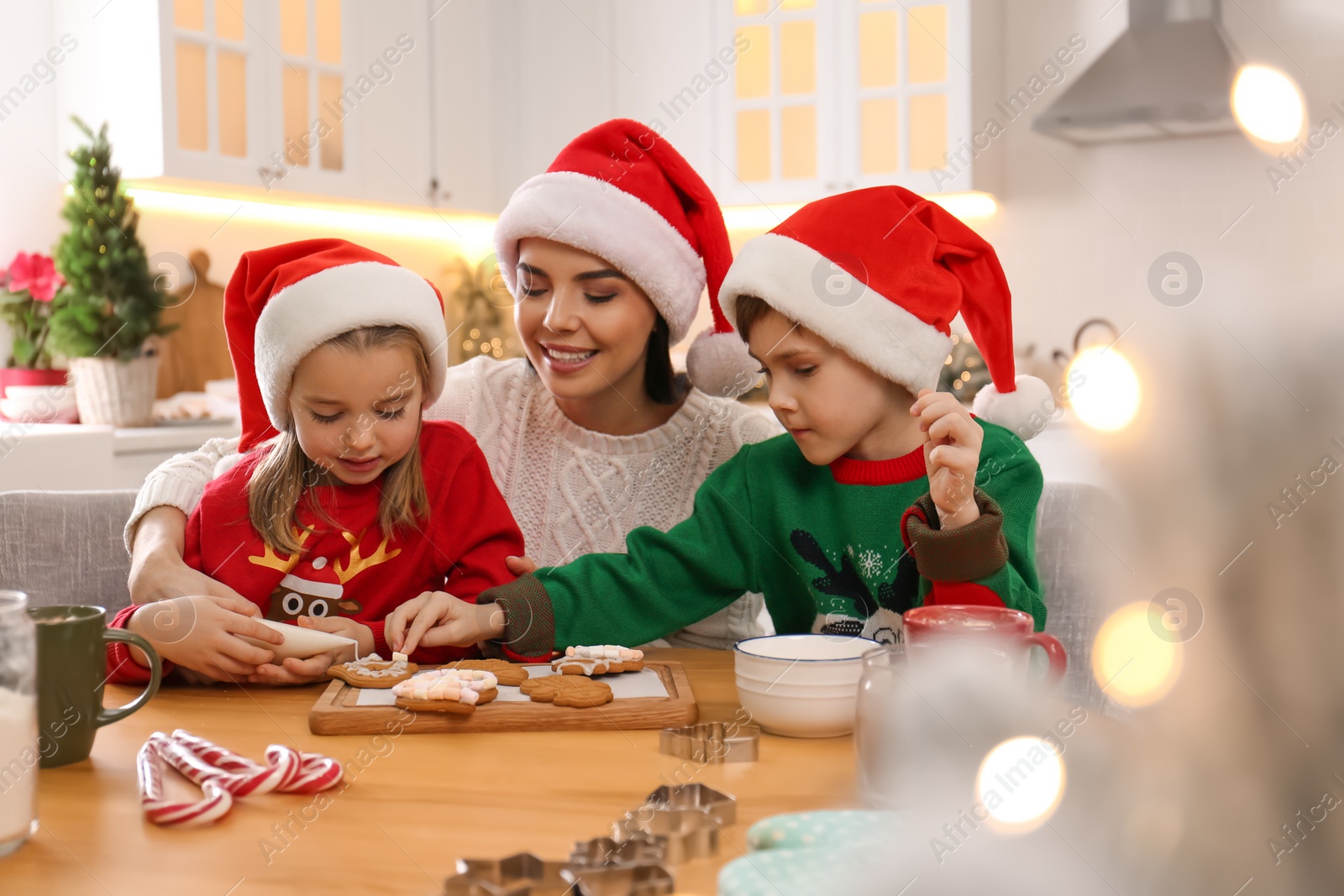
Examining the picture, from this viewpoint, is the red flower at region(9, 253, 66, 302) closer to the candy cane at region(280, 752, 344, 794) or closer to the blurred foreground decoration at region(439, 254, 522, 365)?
the blurred foreground decoration at region(439, 254, 522, 365)

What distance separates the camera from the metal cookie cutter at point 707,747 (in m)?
0.82

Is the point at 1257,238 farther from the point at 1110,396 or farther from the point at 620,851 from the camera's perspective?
the point at 620,851

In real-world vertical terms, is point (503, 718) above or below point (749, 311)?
below

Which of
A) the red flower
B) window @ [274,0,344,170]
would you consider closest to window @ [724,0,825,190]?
window @ [274,0,344,170]

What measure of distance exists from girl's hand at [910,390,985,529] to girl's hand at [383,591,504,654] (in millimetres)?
458

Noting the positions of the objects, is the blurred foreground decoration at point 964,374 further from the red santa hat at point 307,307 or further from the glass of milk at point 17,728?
the glass of milk at point 17,728

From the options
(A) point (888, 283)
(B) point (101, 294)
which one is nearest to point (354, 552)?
(A) point (888, 283)

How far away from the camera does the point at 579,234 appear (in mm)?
1500

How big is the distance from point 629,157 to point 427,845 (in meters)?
1.16

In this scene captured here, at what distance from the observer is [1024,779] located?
229 millimetres

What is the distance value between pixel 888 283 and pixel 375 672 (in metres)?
0.67

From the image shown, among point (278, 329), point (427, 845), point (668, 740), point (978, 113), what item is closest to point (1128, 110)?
point (978, 113)

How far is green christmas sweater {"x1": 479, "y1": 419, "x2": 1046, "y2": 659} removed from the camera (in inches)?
46.1

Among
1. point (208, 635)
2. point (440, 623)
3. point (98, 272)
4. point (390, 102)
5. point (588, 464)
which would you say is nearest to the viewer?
point (208, 635)
